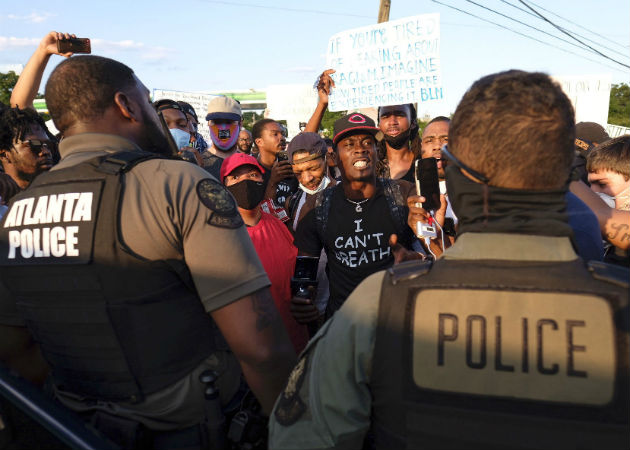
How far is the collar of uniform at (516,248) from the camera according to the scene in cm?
116

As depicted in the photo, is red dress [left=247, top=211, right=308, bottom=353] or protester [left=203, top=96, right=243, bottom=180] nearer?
red dress [left=247, top=211, right=308, bottom=353]

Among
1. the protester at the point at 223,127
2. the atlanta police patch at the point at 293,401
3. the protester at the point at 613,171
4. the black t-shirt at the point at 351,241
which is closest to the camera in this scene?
the atlanta police patch at the point at 293,401

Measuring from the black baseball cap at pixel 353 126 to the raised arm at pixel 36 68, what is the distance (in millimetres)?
1899

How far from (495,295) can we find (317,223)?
201 cm

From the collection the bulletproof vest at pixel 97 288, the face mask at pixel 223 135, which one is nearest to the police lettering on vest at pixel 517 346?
the bulletproof vest at pixel 97 288

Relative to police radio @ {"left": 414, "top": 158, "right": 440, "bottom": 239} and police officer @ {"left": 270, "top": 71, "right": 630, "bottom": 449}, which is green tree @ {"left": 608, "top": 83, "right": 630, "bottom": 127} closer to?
police radio @ {"left": 414, "top": 158, "right": 440, "bottom": 239}

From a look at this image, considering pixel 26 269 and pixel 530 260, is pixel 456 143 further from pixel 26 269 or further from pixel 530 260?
pixel 26 269

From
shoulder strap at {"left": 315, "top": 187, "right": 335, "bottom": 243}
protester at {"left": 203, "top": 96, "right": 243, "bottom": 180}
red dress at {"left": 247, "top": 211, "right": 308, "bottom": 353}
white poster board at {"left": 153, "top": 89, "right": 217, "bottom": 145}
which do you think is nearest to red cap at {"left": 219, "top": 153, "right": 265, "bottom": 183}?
red dress at {"left": 247, "top": 211, "right": 308, "bottom": 353}

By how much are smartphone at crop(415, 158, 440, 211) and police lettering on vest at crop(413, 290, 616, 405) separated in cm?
119

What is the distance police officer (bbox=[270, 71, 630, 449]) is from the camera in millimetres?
1081

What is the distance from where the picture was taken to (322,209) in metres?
3.13

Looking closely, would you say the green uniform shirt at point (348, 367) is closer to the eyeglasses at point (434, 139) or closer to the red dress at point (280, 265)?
the red dress at point (280, 265)

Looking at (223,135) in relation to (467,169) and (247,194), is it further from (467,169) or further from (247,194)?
(467,169)

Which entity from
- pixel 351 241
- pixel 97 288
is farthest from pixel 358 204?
pixel 97 288
